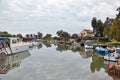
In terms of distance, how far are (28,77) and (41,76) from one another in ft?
4.74

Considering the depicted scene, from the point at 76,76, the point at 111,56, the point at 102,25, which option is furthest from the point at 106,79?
the point at 102,25

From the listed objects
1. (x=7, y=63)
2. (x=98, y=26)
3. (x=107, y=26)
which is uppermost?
(x=98, y=26)

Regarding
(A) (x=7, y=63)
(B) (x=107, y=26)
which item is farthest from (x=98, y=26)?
(A) (x=7, y=63)

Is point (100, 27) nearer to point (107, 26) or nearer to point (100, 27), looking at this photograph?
point (100, 27)

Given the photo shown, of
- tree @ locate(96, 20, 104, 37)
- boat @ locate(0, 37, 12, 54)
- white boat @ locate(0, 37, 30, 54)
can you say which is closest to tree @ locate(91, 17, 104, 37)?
tree @ locate(96, 20, 104, 37)

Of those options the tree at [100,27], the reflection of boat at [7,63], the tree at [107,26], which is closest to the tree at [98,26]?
the tree at [100,27]

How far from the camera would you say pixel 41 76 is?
82.3ft

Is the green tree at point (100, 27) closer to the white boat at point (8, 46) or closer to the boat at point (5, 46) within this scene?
the white boat at point (8, 46)

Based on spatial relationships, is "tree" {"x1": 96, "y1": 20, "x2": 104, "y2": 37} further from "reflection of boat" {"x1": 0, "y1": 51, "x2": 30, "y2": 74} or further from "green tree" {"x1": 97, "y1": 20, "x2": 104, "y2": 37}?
"reflection of boat" {"x1": 0, "y1": 51, "x2": 30, "y2": 74}

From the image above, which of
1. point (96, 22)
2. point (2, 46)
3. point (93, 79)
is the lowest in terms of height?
point (93, 79)

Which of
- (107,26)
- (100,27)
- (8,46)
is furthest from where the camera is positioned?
(100,27)

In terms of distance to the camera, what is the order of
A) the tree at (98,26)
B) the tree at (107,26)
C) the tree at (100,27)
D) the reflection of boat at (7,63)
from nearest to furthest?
the reflection of boat at (7,63) < the tree at (107,26) < the tree at (100,27) < the tree at (98,26)

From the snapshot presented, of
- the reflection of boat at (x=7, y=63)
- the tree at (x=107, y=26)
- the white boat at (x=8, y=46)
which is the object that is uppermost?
the tree at (x=107, y=26)

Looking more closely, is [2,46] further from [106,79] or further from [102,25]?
[102,25]
